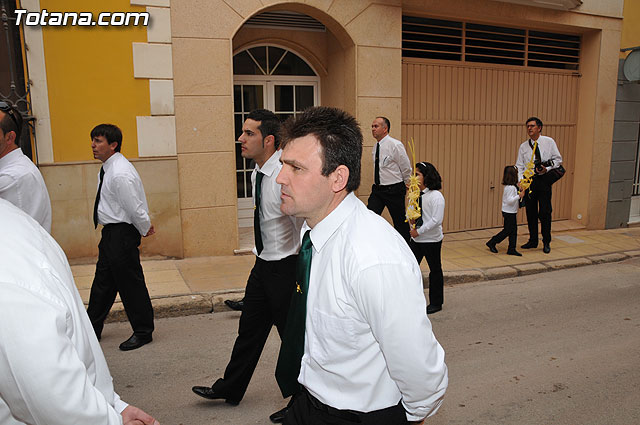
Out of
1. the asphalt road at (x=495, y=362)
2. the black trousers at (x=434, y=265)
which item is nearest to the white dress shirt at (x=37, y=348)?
the asphalt road at (x=495, y=362)

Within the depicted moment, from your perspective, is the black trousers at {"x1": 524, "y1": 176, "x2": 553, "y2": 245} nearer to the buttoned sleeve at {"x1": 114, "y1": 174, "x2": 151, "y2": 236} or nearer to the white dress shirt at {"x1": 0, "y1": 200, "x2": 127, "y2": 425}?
the buttoned sleeve at {"x1": 114, "y1": 174, "x2": 151, "y2": 236}

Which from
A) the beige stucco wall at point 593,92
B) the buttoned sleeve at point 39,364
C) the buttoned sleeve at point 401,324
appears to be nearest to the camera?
the buttoned sleeve at point 39,364

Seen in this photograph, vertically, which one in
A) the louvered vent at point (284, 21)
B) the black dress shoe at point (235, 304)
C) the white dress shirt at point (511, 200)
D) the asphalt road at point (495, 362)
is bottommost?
the asphalt road at point (495, 362)

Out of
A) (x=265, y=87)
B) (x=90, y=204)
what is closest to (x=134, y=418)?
(x=90, y=204)

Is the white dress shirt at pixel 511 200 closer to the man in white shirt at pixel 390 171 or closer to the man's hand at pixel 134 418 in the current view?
the man in white shirt at pixel 390 171

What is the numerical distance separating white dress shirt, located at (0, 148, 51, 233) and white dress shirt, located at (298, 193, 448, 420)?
10.0ft

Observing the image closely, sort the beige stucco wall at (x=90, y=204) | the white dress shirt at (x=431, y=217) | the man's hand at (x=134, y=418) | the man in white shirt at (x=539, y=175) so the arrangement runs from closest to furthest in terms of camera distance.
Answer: the man's hand at (x=134, y=418) < the white dress shirt at (x=431, y=217) < the beige stucco wall at (x=90, y=204) < the man in white shirt at (x=539, y=175)

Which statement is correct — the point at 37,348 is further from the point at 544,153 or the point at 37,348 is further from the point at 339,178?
the point at 544,153

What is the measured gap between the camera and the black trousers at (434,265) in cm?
589

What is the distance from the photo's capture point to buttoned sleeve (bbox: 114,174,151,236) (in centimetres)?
471

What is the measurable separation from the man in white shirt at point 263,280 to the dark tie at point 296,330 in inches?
49.6

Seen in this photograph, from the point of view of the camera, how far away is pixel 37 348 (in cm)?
122

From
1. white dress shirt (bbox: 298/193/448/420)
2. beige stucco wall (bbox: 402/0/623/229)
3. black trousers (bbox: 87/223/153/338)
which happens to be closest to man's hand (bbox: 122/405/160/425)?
white dress shirt (bbox: 298/193/448/420)

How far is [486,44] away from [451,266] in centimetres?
480
